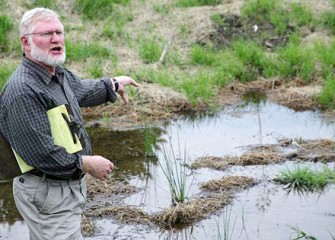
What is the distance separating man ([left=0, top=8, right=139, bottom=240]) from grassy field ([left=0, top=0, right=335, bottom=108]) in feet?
18.1

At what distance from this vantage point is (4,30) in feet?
37.0

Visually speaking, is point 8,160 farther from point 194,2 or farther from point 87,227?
point 194,2

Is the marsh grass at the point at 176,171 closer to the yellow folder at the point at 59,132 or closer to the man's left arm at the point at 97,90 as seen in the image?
the man's left arm at the point at 97,90

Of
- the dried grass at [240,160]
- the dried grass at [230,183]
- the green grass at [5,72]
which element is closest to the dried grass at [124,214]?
the dried grass at [230,183]

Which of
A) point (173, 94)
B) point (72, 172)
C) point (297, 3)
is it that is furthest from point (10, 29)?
point (72, 172)

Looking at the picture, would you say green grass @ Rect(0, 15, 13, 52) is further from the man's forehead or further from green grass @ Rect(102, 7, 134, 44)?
the man's forehead

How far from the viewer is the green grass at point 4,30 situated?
1107cm

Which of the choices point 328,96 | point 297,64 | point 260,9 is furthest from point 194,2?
point 328,96

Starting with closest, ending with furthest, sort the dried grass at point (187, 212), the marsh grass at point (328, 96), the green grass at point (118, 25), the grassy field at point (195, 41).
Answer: the dried grass at point (187, 212)
the marsh grass at point (328, 96)
the grassy field at point (195, 41)
the green grass at point (118, 25)

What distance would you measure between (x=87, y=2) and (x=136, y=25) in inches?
41.6

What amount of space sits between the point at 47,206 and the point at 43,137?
441mm

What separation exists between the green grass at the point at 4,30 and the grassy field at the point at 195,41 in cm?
2

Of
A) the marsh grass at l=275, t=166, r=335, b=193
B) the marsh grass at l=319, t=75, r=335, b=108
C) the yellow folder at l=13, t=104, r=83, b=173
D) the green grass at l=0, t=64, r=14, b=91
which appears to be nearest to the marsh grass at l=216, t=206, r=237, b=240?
the marsh grass at l=275, t=166, r=335, b=193

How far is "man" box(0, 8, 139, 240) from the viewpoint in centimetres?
380
